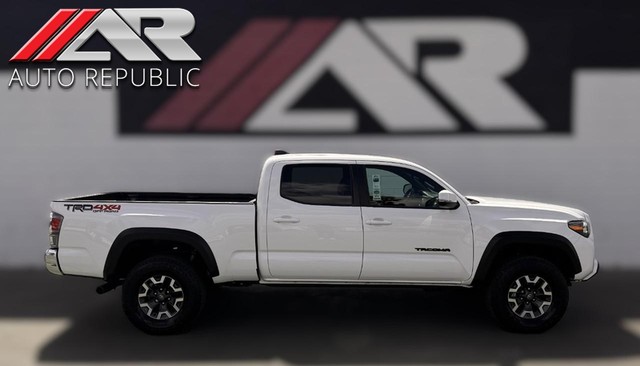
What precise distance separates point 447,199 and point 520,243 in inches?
36.4

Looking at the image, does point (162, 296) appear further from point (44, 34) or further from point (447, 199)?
point (44, 34)

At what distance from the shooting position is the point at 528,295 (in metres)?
5.69

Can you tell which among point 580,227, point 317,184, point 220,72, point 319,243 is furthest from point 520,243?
point 220,72

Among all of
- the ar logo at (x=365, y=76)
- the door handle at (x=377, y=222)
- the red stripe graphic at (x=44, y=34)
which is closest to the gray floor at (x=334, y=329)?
the door handle at (x=377, y=222)

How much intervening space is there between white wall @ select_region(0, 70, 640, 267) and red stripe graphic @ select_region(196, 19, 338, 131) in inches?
12.7

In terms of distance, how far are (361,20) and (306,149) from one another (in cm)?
225

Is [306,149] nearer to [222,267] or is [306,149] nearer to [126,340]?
[222,267]

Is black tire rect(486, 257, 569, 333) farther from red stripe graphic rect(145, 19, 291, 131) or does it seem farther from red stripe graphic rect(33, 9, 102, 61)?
red stripe graphic rect(33, 9, 102, 61)

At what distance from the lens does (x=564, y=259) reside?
5.87m

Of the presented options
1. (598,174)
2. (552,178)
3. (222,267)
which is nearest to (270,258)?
(222,267)

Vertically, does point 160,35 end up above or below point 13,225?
above

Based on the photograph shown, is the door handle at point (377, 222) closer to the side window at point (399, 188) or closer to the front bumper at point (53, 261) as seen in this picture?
the side window at point (399, 188)

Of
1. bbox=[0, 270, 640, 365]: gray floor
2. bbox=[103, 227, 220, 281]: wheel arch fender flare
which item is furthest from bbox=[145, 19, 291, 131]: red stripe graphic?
bbox=[103, 227, 220, 281]: wheel arch fender flare

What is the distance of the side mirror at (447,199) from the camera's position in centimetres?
554
